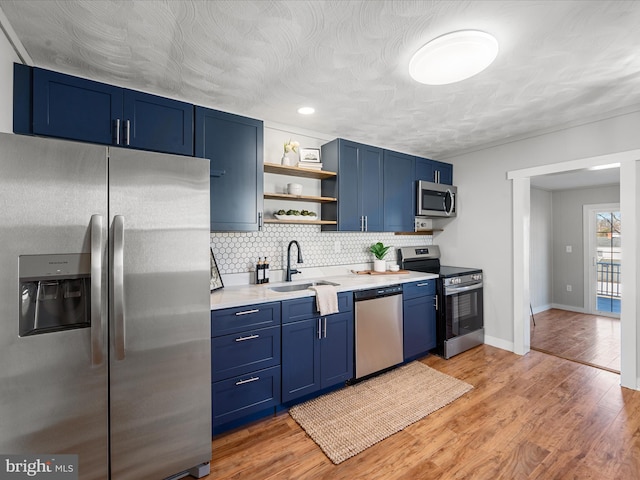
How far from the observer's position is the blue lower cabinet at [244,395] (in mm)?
2049

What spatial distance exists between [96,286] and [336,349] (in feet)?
6.10

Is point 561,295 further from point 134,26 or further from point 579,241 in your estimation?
point 134,26

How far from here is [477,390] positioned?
270 cm

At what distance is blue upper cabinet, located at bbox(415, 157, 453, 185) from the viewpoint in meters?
3.86

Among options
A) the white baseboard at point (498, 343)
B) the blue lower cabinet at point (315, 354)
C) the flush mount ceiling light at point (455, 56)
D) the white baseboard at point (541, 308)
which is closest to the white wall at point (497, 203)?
the white baseboard at point (498, 343)

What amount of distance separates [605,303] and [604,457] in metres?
4.66

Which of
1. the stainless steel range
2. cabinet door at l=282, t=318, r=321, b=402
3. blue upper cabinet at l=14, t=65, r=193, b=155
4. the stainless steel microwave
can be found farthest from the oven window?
blue upper cabinet at l=14, t=65, r=193, b=155

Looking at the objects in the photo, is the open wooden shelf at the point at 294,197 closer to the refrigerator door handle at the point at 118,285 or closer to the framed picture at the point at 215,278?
the framed picture at the point at 215,278

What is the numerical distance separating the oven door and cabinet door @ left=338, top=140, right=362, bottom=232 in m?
1.33

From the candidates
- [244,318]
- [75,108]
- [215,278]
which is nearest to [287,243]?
[215,278]

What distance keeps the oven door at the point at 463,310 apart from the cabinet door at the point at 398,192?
0.93 metres

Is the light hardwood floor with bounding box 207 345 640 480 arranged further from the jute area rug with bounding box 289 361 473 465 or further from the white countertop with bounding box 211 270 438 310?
the white countertop with bounding box 211 270 438 310

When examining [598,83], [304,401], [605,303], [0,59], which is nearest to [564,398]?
[304,401]

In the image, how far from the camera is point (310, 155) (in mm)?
3051
